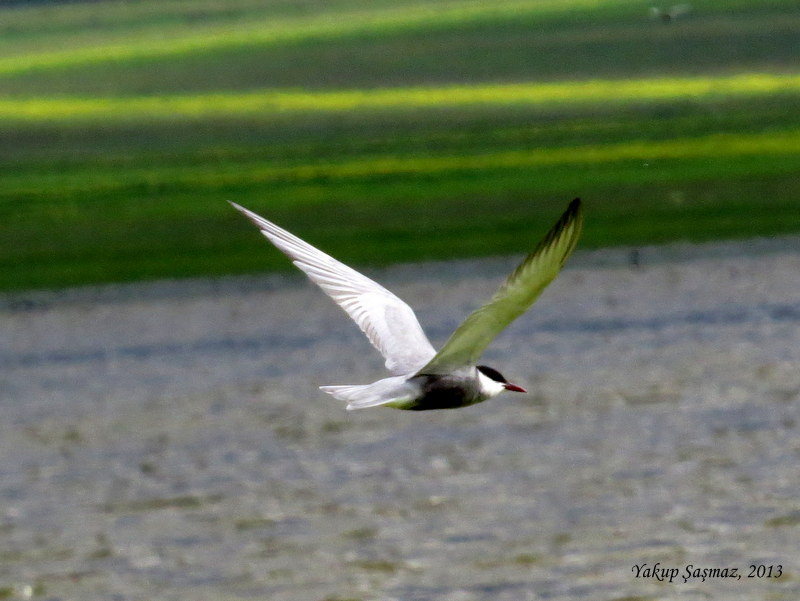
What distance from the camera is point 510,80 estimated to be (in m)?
49.1

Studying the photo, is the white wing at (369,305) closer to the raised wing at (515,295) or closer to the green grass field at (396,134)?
the raised wing at (515,295)

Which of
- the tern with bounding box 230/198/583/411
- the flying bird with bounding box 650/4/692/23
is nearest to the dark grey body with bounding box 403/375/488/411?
the tern with bounding box 230/198/583/411

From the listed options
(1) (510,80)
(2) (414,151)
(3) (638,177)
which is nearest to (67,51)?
(1) (510,80)

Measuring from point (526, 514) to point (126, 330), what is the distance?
9960mm

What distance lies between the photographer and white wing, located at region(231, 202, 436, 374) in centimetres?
977

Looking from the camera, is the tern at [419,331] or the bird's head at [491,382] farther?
the bird's head at [491,382]

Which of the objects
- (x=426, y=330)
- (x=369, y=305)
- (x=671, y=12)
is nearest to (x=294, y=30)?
(x=671, y=12)

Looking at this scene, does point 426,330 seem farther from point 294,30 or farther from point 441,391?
point 294,30

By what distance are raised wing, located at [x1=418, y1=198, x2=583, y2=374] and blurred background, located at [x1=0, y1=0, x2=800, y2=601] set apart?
442cm

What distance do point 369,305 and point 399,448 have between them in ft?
22.7

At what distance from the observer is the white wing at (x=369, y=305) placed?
9.77 metres

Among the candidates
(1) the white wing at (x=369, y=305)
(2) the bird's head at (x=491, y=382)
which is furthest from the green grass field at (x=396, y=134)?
(2) the bird's head at (x=491, y=382)

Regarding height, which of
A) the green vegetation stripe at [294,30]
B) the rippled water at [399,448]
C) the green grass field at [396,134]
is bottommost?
the rippled water at [399,448]

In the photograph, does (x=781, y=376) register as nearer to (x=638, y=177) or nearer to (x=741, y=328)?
(x=741, y=328)
